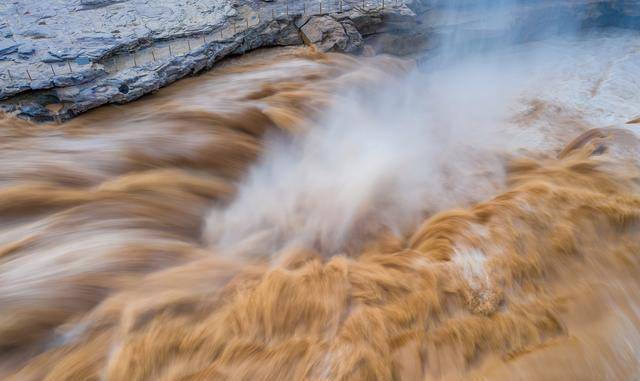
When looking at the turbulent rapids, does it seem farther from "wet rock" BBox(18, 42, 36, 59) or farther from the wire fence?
"wet rock" BBox(18, 42, 36, 59)

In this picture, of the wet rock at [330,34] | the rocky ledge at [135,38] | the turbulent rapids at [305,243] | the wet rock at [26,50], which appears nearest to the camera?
the turbulent rapids at [305,243]

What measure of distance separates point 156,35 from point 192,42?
367 millimetres

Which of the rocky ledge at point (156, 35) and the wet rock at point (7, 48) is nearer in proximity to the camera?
the rocky ledge at point (156, 35)

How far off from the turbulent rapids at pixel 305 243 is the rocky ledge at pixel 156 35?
0.23 m

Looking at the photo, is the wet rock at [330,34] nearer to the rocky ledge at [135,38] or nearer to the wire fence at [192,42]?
the rocky ledge at [135,38]

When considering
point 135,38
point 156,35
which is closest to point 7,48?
point 135,38

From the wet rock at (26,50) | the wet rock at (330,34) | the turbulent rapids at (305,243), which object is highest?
the wet rock at (26,50)

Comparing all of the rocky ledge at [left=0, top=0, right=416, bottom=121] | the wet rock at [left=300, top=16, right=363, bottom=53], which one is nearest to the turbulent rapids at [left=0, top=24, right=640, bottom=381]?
the rocky ledge at [left=0, top=0, right=416, bottom=121]

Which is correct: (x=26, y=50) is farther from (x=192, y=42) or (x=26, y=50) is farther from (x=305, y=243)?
(x=305, y=243)

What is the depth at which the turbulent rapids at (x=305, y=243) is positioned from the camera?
6.44 feet

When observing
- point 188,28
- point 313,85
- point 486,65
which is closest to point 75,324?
point 313,85

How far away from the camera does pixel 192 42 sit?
14.8ft

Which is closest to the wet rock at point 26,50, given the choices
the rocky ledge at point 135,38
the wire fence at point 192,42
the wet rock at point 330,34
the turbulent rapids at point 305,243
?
the rocky ledge at point 135,38

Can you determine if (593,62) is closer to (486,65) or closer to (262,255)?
(486,65)
